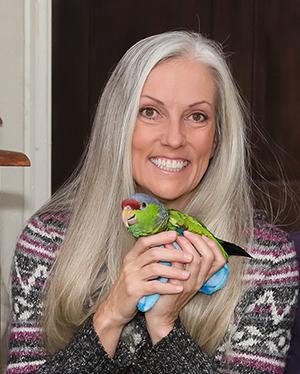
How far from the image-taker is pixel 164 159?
1.39 metres

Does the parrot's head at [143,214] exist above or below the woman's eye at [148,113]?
below

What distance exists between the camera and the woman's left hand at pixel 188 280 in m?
1.26

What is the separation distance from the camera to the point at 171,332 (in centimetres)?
135

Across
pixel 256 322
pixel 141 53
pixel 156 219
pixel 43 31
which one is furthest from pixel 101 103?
pixel 43 31

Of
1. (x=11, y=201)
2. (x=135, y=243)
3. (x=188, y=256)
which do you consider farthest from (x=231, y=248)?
(x=11, y=201)

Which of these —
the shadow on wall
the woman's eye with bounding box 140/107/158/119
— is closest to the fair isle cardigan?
the woman's eye with bounding box 140/107/158/119

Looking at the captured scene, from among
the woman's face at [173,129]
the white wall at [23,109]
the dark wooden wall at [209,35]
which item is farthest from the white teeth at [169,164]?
the white wall at [23,109]

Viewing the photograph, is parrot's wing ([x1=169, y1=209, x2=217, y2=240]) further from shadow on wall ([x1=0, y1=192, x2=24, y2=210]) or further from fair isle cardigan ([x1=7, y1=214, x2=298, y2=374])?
shadow on wall ([x1=0, y1=192, x2=24, y2=210])

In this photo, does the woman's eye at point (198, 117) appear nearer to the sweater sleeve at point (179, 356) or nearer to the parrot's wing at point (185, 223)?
the parrot's wing at point (185, 223)

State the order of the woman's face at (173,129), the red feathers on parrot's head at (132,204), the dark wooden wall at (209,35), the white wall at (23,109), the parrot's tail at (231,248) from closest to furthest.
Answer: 1. the red feathers on parrot's head at (132,204)
2. the parrot's tail at (231,248)
3. the woman's face at (173,129)
4. the dark wooden wall at (209,35)
5. the white wall at (23,109)

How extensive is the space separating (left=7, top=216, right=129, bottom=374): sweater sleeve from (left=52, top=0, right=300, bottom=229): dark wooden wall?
1.59 feet

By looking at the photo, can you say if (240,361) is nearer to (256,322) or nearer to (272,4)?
(256,322)

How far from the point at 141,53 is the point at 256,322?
469 mm

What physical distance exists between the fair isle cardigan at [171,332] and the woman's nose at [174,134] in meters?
0.22
